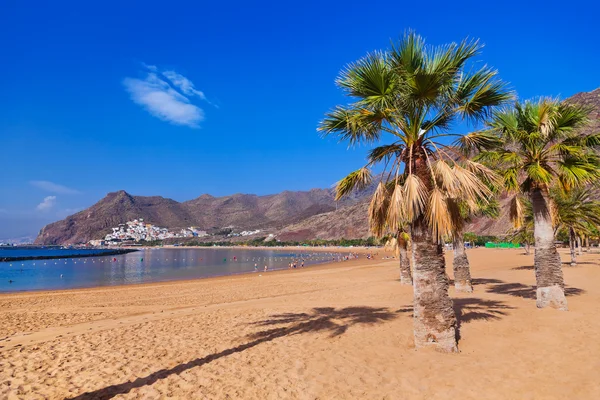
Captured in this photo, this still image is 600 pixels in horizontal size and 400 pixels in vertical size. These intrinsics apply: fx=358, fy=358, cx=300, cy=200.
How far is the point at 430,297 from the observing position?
23.6ft

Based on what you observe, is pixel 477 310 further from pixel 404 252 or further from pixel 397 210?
pixel 404 252

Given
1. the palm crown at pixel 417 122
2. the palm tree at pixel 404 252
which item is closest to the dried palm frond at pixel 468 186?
the palm crown at pixel 417 122

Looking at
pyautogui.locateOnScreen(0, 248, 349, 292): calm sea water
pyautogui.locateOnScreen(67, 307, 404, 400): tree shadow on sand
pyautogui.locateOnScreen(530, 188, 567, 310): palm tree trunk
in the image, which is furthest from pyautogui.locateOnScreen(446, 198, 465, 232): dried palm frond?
pyautogui.locateOnScreen(0, 248, 349, 292): calm sea water

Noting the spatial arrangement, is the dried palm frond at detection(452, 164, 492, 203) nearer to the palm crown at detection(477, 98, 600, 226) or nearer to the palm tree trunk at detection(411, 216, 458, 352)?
the palm tree trunk at detection(411, 216, 458, 352)

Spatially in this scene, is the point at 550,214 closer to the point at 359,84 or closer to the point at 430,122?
the point at 430,122

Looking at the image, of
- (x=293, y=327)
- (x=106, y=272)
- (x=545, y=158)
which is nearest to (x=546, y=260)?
(x=545, y=158)

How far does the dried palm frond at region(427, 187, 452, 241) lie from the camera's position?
21.9 feet

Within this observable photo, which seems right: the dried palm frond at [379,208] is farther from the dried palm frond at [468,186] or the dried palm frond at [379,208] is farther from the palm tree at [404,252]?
the palm tree at [404,252]

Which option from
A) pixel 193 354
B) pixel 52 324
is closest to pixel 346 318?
pixel 193 354

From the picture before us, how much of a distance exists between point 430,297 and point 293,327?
437 centimetres

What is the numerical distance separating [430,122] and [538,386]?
5259mm

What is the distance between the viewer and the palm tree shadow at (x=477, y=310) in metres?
10.1

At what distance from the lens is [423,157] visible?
7562mm

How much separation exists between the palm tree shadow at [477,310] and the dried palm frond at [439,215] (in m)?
3.12
